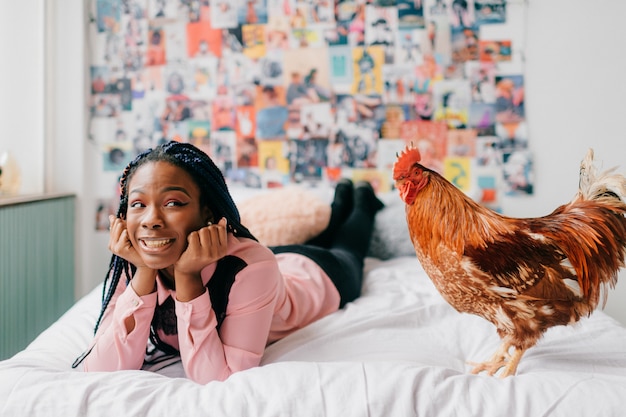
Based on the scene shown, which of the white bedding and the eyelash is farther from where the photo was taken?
the eyelash

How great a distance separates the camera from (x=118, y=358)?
0.97 meters

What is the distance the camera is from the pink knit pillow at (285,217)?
1769 mm

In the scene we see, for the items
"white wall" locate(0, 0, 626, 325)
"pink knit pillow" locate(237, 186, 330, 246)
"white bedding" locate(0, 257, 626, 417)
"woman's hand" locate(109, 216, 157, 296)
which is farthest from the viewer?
"white wall" locate(0, 0, 626, 325)

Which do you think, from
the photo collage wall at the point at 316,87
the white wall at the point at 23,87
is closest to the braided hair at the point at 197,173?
the photo collage wall at the point at 316,87

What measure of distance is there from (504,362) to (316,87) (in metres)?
1.78

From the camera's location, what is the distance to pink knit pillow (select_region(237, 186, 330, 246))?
1.77 metres

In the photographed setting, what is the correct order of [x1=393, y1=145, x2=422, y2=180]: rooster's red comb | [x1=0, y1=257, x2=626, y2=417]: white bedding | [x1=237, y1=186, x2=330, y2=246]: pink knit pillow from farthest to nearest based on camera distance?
1. [x1=237, y1=186, x2=330, y2=246]: pink knit pillow
2. [x1=393, y1=145, x2=422, y2=180]: rooster's red comb
3. [x1=0, y1=257, x2=626, y2=417]: white bedding

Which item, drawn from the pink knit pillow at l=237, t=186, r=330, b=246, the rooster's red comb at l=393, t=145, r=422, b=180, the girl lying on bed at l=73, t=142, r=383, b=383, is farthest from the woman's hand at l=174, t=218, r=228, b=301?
the pink knit pillow at l=237, t=186, r=330, b=246

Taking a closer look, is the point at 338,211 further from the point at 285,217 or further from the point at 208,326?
the point at 208,326

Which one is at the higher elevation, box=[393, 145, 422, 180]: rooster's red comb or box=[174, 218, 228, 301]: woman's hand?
box=[393, 145, 422, 180]: rooster's red comb

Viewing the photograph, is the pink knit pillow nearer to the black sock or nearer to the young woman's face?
the black sock

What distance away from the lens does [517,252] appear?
2.58ft

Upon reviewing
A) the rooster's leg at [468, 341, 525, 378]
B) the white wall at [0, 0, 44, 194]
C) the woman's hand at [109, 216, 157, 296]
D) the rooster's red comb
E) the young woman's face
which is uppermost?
the white wall at [0, 0, 44, 194]

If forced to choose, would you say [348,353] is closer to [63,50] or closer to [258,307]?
[258,307]
